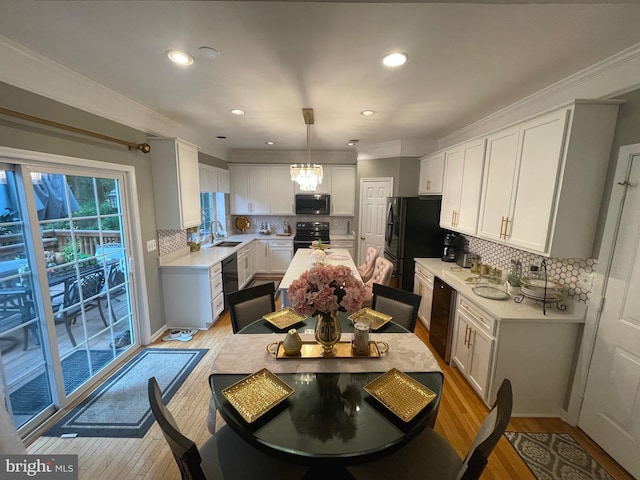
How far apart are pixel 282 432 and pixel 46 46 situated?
2.58 metres

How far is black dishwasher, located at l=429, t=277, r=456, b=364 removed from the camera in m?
2.61

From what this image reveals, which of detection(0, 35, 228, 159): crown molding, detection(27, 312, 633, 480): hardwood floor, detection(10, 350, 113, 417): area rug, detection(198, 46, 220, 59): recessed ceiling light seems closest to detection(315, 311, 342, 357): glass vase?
detection(27, 312, 633, 480): hardwood floor

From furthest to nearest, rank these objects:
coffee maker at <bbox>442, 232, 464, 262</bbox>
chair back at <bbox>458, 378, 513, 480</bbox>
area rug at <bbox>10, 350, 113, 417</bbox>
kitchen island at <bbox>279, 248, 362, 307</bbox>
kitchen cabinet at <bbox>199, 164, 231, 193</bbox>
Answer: kitchen cabinet at <bbox>199, 164, 231, 193</bbox>
coffee maker at <bbox>442, 232, 464, 262</bbox>
kitchen island at <bbox>279, 248, 362, 307</bbox>
area rug at <bbox>10, 350, 113, 417</bbox>
chair back at <bbox>458, 378, 513, 480</bbox>

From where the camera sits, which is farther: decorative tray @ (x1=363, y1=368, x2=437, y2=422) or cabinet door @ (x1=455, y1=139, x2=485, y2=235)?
cabinet door @ (x1=455, y1=139, x2=485, y2=235)

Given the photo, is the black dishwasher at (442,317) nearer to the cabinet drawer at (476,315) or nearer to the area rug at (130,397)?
the cabinet drawer at (476,315)

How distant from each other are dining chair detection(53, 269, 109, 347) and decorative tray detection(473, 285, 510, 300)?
3.49 meters

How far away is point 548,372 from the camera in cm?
200

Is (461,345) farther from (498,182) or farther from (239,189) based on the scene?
(239,189)

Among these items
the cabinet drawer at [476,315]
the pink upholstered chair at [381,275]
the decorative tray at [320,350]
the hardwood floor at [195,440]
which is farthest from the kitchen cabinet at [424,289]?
the decorative tray at [320,350]

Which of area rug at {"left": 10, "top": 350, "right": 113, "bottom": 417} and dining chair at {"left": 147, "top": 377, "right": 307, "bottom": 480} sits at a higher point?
dining chair at {"left": 147, "top": 377, "right": 307, "bottom": 480}

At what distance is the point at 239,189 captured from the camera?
5.48 meters

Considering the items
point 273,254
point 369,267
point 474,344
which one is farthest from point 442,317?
point 273,254

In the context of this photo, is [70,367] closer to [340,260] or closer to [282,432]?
[282,432]

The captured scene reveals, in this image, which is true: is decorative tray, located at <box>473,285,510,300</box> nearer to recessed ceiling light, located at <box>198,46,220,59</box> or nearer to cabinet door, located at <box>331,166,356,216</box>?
recessed ceiling light, located at <box>198,46,220,59</box>
